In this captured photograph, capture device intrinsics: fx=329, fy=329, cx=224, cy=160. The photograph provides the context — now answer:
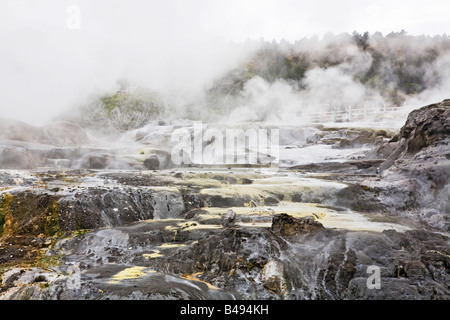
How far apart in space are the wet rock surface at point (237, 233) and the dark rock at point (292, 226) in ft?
0.04

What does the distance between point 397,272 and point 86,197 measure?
4.36 meters

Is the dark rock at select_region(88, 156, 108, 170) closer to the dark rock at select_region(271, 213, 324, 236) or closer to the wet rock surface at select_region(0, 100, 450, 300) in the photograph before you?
the wet rock surface at select_region(0, 100, 450, 300)

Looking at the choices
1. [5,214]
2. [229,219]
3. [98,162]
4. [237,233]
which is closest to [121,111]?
[98,162]

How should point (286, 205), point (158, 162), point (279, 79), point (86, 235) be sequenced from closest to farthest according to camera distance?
1. point (86, 235)
2. point (286, 205)
3. point (158, 162)
4. point (279, 79)

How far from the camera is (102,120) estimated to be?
2433 centimetres

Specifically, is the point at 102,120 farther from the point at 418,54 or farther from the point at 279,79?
the point at 418,54

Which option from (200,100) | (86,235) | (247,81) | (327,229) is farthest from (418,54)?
(86,235)

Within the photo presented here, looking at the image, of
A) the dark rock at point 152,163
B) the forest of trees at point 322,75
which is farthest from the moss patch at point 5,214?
the forest of trees at point 322,75

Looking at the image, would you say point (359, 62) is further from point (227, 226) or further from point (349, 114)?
point (227, 226)

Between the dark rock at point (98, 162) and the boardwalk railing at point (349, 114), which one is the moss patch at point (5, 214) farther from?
the boardwalk railing at point (349, 114)

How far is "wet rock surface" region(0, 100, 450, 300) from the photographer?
3.02m

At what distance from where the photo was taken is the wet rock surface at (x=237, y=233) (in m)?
3.02

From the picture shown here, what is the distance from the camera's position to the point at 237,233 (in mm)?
3730

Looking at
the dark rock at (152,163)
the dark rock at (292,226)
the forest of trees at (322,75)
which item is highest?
the forest of trees at (322,75)
